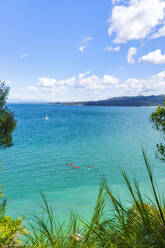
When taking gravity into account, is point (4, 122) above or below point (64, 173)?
above

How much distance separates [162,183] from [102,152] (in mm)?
11835

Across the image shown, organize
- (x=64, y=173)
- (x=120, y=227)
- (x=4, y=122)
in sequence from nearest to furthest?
(x=120, y=227), (x=4, y=122), (x=64, y=173)

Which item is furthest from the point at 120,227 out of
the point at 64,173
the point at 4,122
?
the point at 64,173

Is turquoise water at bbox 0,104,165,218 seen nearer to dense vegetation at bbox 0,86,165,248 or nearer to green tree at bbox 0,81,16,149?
green tree at bbox 0,81,16,149

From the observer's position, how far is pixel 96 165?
887 inches

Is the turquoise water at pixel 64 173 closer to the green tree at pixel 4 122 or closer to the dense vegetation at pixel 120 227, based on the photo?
the green tree at pixel 4 122

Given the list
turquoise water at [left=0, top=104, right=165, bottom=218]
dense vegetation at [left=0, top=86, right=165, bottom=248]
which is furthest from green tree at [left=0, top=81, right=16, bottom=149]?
dense vegetation at [left=0, top=86, right=165, bottom=248]

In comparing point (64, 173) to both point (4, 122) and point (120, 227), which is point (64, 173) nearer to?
point (4, 122)

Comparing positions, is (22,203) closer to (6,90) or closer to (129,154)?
(6,90)

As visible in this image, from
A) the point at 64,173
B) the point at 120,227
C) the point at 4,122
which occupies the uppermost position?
the point at 4,122

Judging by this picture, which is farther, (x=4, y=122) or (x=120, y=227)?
(x=4, y=122)

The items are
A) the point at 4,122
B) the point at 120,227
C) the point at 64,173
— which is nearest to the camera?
the point at 120,227

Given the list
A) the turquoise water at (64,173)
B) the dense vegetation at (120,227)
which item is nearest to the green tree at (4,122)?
the turquoise water at (64,173)

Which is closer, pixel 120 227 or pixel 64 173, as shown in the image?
pixel 120 227
